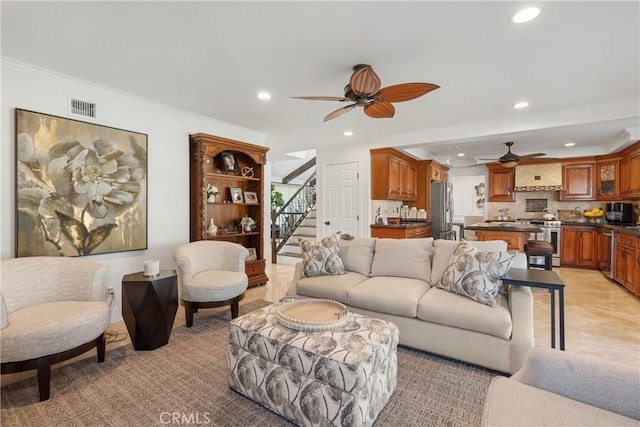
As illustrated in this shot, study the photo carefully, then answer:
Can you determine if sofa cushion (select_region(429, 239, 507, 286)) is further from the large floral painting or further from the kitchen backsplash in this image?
the kitchen backsplash

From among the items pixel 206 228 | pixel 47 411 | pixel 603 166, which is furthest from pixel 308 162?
pixel 47 411

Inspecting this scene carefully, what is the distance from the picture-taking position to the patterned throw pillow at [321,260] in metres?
3.26

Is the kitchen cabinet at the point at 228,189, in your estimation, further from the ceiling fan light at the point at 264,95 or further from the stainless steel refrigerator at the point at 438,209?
the stainless steel refrigerator at the point at 438,209

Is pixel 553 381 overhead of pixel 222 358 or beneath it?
overhead

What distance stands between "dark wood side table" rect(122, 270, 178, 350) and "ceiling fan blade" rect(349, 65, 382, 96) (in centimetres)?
238

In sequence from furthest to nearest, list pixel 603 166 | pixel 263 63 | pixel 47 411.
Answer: pixel 603 166 < pixel 263 63 < pixel 47 411

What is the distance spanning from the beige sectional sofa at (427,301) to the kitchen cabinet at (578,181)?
16.9 ft

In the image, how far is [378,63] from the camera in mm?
2629

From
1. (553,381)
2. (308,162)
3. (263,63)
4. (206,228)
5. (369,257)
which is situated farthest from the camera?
(308,162)

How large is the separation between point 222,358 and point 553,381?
221 cm

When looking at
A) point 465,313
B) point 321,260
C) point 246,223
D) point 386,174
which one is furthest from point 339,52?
point 386,174

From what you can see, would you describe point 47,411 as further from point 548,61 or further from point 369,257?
point 548,61

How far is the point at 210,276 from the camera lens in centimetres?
331

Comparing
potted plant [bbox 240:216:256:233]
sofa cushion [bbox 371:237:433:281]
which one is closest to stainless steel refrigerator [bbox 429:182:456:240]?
sofa cushion [bbox 371:237:433:281]
